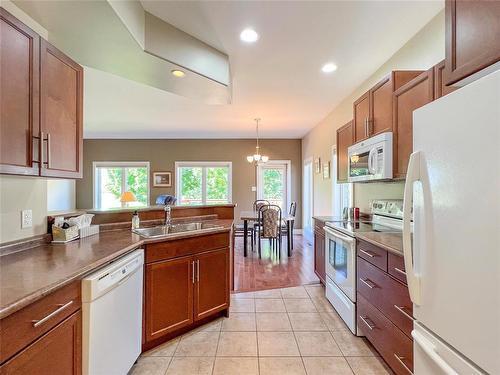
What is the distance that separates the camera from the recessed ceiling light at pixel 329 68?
3.00 meters

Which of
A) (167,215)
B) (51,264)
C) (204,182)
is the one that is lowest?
(51,264)

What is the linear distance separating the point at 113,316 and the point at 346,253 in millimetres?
1882

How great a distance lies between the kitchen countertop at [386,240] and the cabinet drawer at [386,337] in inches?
19.1

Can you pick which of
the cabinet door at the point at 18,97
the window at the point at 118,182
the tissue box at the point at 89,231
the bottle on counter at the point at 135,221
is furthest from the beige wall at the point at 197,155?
the cabinet door at the point at 18,97

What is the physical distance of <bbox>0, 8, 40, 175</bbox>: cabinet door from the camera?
1253mm

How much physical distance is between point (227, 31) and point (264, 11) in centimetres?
41

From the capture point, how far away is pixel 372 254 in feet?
6.40

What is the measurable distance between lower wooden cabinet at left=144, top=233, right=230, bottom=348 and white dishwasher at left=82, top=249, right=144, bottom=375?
0.39ft

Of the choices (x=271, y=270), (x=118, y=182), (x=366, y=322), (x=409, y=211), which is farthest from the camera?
(x=118, y=182)

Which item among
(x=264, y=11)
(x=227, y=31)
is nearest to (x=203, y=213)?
(x=227, y=31)

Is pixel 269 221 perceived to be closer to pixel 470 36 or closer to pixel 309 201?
pixel 309 201

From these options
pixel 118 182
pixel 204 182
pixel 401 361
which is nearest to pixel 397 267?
pixel 401 361

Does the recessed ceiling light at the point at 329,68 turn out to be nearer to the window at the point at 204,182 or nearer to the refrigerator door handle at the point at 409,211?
the refrigerator door handle at the point at 409,211

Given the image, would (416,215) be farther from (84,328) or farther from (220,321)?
(220,321)
